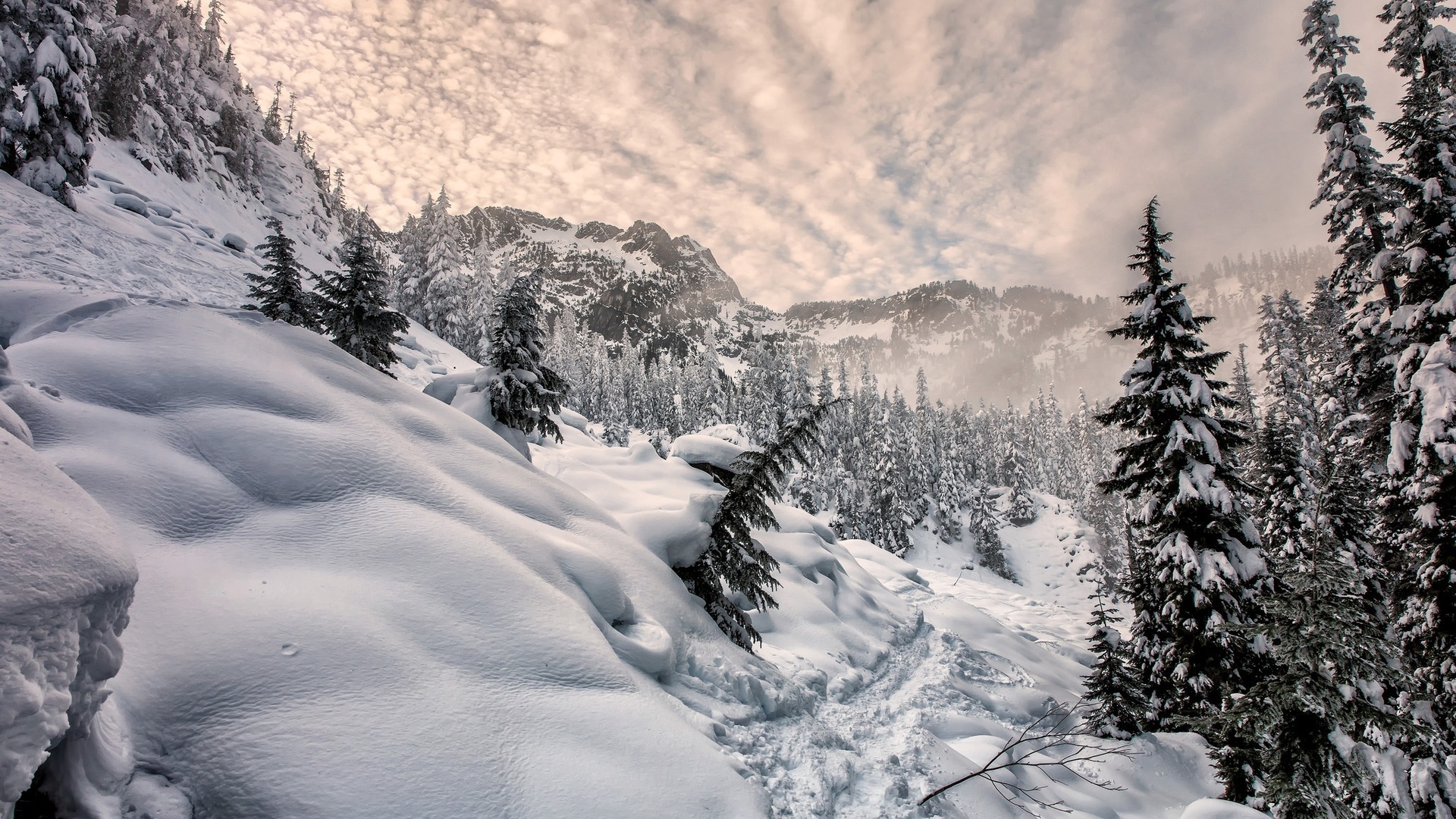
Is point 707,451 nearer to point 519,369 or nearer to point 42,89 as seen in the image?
point 519,369

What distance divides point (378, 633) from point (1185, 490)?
1435 centimetres

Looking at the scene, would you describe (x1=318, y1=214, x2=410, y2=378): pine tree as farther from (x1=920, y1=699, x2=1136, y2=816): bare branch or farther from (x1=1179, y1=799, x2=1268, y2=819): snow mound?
(x1=1179, y1=799, x2=1268, y2=819): snow mound

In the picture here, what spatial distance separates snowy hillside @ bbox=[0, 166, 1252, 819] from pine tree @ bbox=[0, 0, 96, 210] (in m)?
21.4

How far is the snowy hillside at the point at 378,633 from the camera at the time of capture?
3264 mm

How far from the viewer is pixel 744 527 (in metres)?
10.1

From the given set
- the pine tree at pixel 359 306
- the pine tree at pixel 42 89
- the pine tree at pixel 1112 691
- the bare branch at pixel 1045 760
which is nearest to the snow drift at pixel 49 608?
the bare branch at pixel 1045 760

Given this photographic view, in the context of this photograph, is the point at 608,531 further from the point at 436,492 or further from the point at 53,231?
the point at 53,231

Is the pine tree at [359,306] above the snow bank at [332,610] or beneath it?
above

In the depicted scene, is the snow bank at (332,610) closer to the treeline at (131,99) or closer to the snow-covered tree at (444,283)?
the treeline at (131,99)

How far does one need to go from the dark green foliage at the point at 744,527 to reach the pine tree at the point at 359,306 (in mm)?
15391

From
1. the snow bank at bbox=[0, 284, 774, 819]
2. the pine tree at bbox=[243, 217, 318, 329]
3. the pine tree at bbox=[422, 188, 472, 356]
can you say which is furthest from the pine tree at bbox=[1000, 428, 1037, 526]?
the pine tree at bbox=[243, 217, 318, 329]

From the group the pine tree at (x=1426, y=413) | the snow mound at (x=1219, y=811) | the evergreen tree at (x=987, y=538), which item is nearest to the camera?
the snow mound at (x=1219, y=811)

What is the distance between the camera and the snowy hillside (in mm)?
3264

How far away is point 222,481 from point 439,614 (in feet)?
7.87
